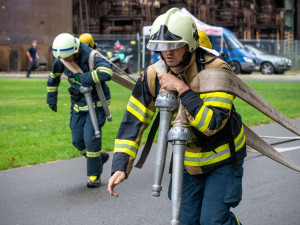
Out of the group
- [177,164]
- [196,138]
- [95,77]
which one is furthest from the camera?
[95,77]

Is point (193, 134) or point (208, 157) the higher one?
point (193, 134)

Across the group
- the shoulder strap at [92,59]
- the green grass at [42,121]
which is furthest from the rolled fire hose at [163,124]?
the green grass at [42,121]

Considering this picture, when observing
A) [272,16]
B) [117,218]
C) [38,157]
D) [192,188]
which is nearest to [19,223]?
[117,218]

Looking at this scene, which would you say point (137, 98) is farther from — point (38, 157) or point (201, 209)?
point (38, 157)

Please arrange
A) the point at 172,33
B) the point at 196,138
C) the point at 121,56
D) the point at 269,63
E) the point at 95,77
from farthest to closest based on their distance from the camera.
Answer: the point at 269,63 → the point at 121,56 → the point at 95,77 → the point at 196,138 → the point at 172,33

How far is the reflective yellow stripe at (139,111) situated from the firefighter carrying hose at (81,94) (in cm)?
303

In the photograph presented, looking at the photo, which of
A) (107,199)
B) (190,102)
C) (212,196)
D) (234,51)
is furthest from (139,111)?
(234,51)

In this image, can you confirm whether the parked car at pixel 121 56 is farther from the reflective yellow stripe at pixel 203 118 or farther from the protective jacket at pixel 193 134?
the reflective yellow stripe at pixel 203 118

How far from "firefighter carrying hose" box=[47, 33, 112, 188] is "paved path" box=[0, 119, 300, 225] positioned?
0.32 meters

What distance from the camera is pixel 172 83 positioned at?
139 inches

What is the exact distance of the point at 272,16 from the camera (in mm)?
44375

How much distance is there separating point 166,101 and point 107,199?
3.08m

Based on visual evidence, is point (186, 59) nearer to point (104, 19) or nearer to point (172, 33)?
point (172, 33)

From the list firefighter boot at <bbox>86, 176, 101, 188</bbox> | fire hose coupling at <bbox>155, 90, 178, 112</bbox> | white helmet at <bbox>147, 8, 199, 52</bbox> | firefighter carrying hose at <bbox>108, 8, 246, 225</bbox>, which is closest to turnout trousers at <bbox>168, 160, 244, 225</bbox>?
firefighter carrying hose at <bbox>108, 8, 246, 225</bbox>
